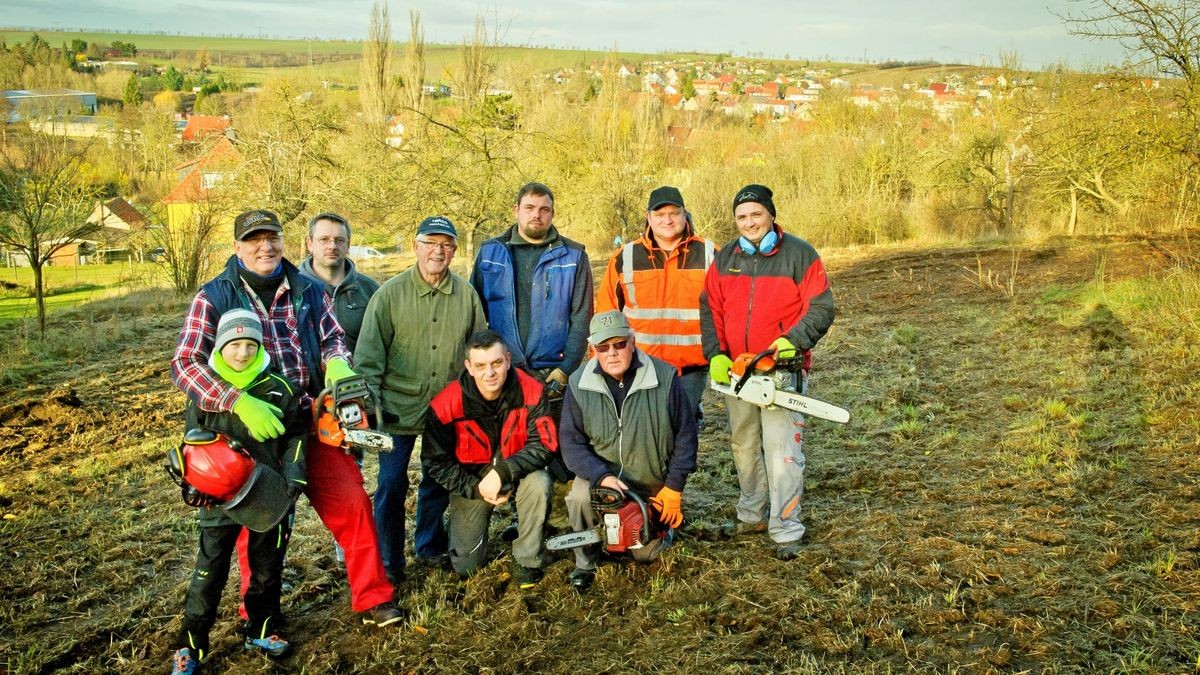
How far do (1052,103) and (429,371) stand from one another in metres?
19.1

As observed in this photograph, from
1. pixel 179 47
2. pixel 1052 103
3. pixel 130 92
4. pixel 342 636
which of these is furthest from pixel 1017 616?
pixel 179 47

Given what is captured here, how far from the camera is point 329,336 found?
4.33 meters

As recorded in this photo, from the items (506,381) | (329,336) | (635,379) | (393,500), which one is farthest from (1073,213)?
(329,336)

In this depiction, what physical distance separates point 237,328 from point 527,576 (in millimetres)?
2001

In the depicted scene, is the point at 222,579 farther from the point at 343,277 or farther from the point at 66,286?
the point at 66,286

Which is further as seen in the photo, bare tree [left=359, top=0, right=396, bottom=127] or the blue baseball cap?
bare tree [left=359, top=0, right=396, bottom=127]

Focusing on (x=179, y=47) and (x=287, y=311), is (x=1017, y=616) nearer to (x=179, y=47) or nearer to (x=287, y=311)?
(x=287, y=311)

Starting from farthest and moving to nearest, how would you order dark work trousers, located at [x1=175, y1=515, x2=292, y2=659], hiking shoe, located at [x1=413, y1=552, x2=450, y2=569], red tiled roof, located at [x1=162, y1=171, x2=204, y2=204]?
1. red tiled roof, located at [x1=162, y1=171, x2=204, y2=204]
2. hiking shoe, located at [x1=413, y1=552, x2=450, y2=569]
3. dark work trousers, located at [x1=175, y1=515, x2=292, y2=659]

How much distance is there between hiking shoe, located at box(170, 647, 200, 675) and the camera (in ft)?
12.1

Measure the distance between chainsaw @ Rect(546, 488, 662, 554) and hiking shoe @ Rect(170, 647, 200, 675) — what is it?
69.4 inches

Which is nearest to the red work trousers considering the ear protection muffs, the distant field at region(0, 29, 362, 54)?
the ear protection muffs

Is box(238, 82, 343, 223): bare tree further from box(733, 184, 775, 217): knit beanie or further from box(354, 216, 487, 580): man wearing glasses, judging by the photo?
box(733, 184, 775, 217): knit beanie

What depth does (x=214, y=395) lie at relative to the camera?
363 cm

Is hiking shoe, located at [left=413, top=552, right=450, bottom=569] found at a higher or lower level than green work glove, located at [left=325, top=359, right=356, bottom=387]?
lower
